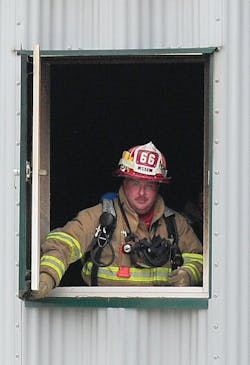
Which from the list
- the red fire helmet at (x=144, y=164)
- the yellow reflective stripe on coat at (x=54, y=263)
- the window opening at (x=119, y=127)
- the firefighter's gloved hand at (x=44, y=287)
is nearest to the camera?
the firefighter's gloved hand at (x=44, y=287)

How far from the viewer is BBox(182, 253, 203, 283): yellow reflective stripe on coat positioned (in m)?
5.52

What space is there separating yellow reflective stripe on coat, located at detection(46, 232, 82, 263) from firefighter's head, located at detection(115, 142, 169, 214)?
0.44 m

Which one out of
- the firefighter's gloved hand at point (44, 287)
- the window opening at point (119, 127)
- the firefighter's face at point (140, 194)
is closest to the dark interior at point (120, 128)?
the window opening at point (119, 127)

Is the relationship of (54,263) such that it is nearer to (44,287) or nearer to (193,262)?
(44,287)

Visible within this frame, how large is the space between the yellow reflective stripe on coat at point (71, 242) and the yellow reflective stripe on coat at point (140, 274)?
0.47 feet

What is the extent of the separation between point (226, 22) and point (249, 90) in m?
0.35

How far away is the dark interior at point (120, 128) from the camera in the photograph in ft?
25.1

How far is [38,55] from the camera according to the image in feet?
16.4

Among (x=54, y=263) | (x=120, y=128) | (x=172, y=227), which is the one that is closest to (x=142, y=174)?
(x=172, y=227)

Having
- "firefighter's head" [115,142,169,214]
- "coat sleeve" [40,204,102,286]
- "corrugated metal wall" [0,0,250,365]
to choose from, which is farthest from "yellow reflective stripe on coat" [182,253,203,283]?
"coat sleeve" [40,204,102,286]

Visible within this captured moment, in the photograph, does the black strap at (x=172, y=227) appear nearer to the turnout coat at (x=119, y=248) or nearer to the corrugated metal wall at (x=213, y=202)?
the turnout coat at (x=119, y=248)

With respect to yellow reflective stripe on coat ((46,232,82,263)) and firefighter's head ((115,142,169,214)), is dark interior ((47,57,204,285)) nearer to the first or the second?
firefighter's head ((115,142,169,214))

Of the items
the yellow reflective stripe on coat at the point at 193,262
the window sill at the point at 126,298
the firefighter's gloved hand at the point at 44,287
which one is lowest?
the window sill at the point at 126,298

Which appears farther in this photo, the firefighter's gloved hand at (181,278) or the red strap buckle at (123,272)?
the red strap buckle at (123,272)
